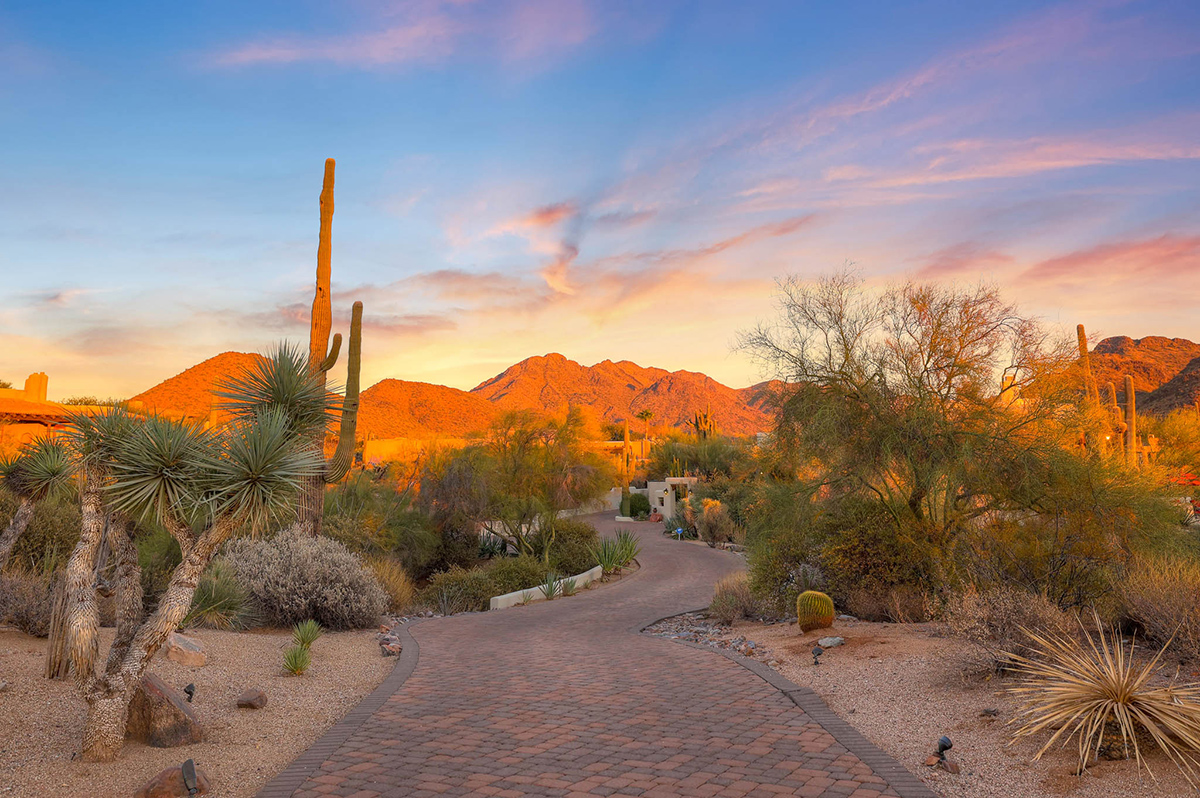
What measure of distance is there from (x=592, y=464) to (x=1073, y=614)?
29.8m

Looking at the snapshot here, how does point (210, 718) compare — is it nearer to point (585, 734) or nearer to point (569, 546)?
point (585, 734)

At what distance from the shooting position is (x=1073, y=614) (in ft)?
28.8

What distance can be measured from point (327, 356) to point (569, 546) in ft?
43.9

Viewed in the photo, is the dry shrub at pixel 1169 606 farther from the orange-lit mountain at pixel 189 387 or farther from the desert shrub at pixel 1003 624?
the orange-lit mountain at pixel 189 387

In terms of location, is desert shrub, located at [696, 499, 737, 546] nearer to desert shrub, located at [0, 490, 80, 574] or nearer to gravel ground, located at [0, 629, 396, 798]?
desert shrub, located at [0, 490, 80, 574]

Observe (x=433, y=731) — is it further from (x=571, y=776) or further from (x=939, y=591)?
(x=939, y=591)

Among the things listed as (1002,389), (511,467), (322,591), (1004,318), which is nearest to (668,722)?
(322,591)

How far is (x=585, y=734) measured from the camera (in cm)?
697

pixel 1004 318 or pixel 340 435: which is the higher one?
pixel 1004 318

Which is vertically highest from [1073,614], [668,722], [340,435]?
[340,435]

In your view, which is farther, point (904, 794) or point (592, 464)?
point (592, 464)

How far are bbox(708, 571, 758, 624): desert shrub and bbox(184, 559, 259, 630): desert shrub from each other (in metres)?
7.99

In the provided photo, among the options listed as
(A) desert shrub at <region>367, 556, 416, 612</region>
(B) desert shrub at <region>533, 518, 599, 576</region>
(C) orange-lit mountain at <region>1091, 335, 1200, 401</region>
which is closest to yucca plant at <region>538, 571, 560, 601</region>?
(A) desert shrub at <region>367, 556, 416, 612</region>

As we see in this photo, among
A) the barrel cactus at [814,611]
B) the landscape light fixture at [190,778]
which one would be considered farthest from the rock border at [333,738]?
the barrel cactus at [814,611]
